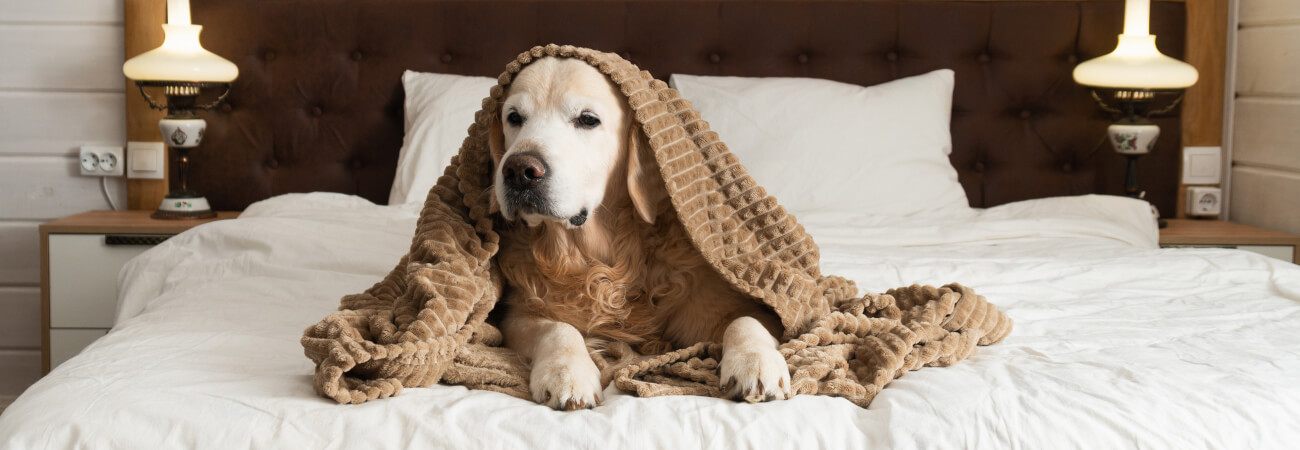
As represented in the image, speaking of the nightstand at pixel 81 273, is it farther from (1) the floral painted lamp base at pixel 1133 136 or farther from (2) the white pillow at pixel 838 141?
(1) the floral painted lamp base at pixel 1133 136

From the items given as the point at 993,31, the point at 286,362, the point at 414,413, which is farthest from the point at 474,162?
the point at 993,31

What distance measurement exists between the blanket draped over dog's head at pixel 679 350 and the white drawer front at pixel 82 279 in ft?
5.26

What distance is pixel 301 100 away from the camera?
3102mm

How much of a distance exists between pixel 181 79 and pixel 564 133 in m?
1.81

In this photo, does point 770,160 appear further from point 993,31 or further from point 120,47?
point 120,47

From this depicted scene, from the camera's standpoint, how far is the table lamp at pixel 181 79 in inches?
109

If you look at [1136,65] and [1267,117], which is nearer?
[1136,65]

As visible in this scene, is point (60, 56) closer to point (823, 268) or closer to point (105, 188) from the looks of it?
point (105, 188)

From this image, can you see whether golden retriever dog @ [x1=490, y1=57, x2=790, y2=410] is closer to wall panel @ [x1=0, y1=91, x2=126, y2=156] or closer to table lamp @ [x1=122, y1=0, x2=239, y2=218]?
table lamp @ [x1=122, y1=0, x2=239, y2=218]

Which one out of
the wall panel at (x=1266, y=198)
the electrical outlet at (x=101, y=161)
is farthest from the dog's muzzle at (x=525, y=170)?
the wall panel at (x=1266, y=198)

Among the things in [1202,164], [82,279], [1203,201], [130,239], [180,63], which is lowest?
[82,279]

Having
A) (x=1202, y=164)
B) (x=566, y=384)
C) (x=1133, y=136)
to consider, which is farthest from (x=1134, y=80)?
(x=566, y=384)

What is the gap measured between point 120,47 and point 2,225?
66 centimetres

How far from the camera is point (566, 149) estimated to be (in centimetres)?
137
